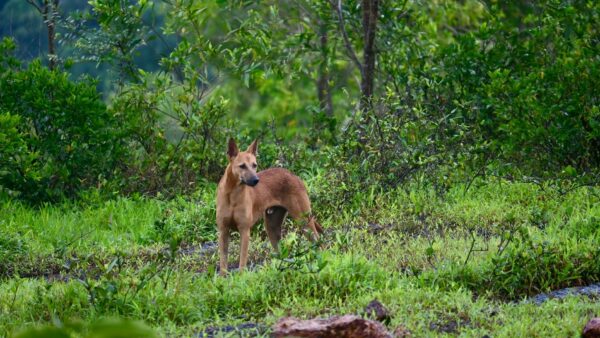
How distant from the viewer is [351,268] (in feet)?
23.3

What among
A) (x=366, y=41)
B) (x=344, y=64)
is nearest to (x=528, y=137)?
(x=366, y=41)

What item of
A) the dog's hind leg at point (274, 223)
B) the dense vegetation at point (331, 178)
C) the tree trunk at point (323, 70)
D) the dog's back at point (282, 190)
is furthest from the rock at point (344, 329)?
the tree trunk at point (323, 70)

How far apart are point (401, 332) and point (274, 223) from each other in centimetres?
349

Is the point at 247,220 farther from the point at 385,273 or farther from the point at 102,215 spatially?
the point at 102,215

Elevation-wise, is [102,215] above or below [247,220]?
below

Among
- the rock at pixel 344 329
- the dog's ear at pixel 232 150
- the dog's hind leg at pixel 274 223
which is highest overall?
the dog's ear at pixel 232 150

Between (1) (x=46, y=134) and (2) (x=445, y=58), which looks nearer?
(1) (x=46, y=134)

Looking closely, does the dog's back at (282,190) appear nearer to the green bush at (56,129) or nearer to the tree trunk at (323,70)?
the green bush at (56,129)

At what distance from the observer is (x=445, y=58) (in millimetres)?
12656

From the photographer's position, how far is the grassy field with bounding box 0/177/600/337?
625 cm

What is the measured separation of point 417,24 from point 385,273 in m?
7.48

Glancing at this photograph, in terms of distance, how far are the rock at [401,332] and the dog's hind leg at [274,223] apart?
3316 millimetres

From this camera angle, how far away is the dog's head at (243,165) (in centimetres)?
802

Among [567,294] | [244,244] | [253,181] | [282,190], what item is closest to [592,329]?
[567,294]
